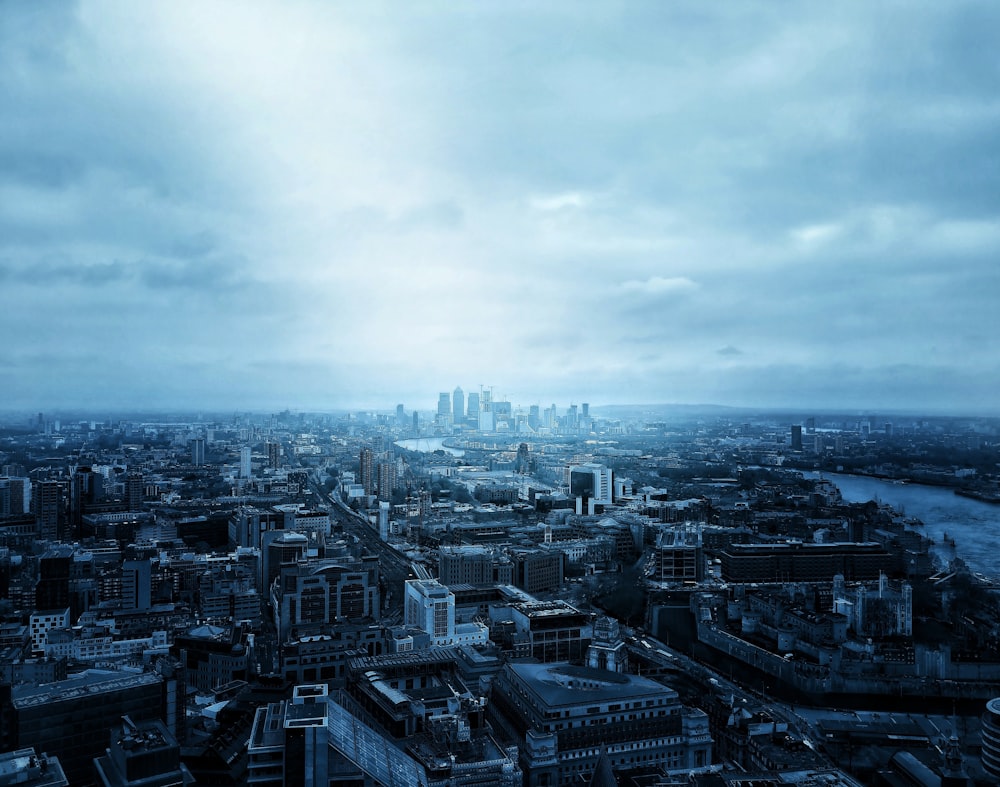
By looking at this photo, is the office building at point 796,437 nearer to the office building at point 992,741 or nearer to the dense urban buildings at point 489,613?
the dense urban buildings at point 489,613

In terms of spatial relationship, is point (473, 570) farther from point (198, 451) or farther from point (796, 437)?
point (796, 437)

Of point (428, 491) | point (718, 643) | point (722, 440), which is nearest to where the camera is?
point (718, 643)

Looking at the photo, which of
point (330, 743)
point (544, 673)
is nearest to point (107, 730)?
point (330, 743)

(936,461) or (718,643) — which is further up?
(936,461)

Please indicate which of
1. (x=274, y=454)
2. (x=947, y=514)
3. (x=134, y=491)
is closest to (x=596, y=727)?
(x=947, y=514)

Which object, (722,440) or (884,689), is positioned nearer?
(884,689)

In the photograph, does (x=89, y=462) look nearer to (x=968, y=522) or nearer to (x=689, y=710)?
(x=689, y=710)

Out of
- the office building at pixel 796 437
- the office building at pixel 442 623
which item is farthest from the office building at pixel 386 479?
the office building at pixel 796 437
